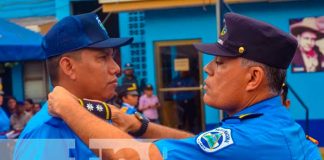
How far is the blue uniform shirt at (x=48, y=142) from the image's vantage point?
2086 mm

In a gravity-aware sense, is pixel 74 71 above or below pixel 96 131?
above

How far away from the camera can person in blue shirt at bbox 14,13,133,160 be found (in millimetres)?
2146

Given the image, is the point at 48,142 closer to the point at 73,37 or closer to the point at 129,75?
the point at 73,37

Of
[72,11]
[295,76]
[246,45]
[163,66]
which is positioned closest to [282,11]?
[295,76]

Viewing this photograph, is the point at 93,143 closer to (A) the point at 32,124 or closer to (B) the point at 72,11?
(A) the point at 32,124

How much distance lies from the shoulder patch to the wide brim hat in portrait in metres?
8.47

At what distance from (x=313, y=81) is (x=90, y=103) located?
8.53 meters

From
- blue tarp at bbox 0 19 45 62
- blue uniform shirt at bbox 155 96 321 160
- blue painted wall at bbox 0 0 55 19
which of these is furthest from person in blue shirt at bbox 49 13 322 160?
blue painted wall at bbox 0 0 55 19

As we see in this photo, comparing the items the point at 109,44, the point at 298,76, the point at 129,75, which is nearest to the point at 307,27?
the point at 298,76

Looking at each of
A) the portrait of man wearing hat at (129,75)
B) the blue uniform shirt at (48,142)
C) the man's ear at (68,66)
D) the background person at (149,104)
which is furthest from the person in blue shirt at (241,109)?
the portrait of man wearing hat at (129,75)

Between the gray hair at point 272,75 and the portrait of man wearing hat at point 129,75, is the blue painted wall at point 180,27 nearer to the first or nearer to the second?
the portrait of man wearing hat at point 129,75

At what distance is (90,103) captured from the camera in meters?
2.17

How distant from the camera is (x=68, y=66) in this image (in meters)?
2.33

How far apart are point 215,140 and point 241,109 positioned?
231 millimetres
